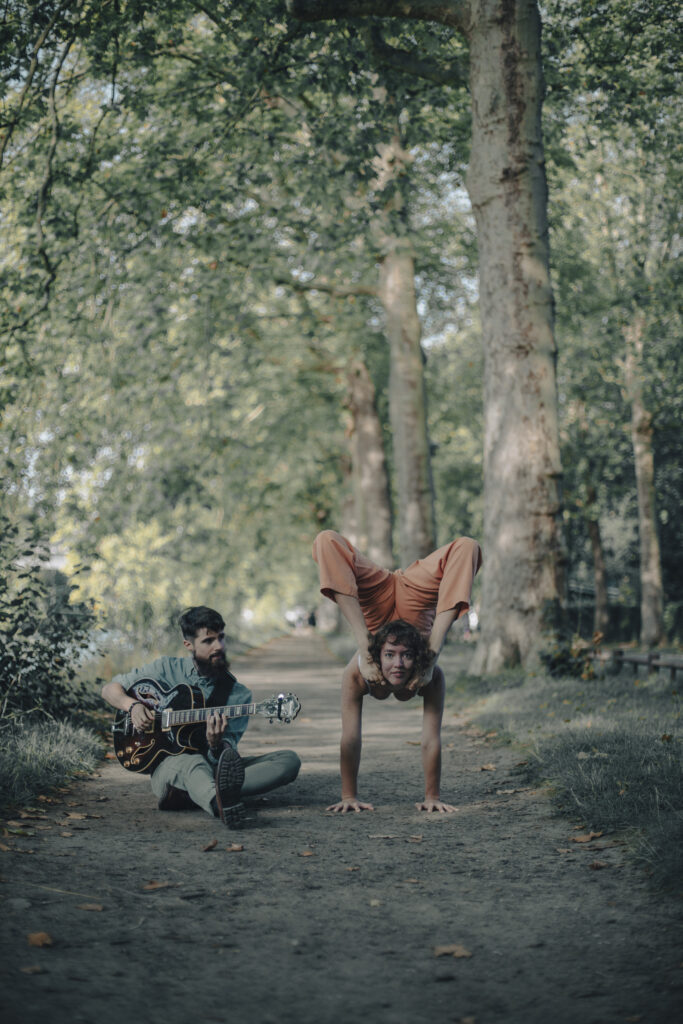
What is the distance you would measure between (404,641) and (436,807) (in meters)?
1.13

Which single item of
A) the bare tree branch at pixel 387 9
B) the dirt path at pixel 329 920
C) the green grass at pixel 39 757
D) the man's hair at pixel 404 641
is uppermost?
the bare tree branch at pixel 387 9

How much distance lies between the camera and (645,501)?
25.5m

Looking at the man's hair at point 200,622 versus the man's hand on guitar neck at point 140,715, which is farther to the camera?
the man's hair at point 200,622

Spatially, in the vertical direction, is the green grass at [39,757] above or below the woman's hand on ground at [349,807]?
above

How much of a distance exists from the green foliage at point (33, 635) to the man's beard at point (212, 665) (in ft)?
6.39

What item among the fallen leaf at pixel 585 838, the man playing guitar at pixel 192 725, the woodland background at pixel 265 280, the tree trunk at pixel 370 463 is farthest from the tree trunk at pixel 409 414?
the fallen leaf at pixel 585 838

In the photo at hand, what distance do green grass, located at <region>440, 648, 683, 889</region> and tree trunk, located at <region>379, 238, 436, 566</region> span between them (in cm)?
709

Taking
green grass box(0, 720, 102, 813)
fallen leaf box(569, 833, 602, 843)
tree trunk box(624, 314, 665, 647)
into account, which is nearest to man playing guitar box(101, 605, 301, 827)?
green grass box(0, 720, 102, 813)

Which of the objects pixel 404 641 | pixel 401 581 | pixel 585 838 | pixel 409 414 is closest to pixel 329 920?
pixel 585 838

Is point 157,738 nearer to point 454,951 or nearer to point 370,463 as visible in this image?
point 454,951

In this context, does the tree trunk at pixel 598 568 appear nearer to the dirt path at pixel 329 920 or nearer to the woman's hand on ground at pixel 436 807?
the dirt path at pixel 329 920

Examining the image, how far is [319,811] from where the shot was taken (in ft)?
19.1

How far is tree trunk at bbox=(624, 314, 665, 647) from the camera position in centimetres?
2517

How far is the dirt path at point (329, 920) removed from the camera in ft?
9.64
